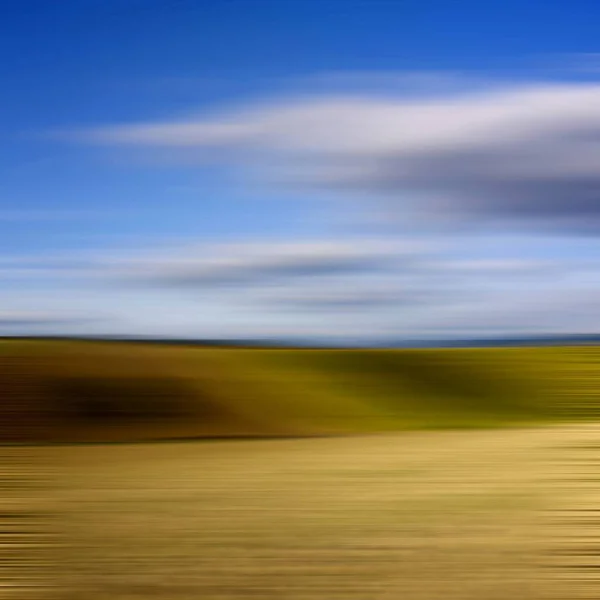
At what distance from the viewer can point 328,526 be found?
6.52 metres

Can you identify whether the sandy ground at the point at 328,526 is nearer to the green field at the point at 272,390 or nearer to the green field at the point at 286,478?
the green field at the point at 286,478

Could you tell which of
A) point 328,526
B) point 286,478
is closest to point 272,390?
point 286,478

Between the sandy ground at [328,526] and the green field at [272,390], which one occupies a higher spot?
the green field at [272,390]

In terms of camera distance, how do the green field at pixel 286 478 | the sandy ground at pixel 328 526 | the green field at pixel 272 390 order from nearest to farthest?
the sandy ground at pixel 328 526 → the green field at pixel 286 478 → the green field at pixel 272 390

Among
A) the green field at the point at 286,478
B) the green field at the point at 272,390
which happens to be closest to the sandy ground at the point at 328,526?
the green field at the point at 286,478

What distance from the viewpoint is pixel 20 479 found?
8930 mm

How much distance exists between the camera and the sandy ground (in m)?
4.99

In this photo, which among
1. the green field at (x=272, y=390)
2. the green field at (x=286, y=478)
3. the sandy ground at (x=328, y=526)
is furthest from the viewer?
the green field at (x=272, y=390)

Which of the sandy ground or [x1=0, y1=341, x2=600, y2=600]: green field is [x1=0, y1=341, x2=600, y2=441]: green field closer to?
[x1=0, y1=341, x2=600, y2=600]: green field

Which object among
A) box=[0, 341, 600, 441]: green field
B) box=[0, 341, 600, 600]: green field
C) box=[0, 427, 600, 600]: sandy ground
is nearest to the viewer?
box=[0, 427, 600, 600]: sandy ground

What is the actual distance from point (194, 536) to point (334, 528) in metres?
0.94

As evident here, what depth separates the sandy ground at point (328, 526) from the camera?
4992 mm

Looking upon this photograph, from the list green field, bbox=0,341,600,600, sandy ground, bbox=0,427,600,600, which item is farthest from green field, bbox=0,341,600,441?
sandy ground, bbox=0,427,600,600

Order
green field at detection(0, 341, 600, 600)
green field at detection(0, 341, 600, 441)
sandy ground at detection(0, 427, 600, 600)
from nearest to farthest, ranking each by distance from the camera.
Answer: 1. sandy ground at detection(0, 427, 600, 600)
2. green field at detection(0, 341, 600, 600)
3. green field at detection(0, 341, 600, 441)
